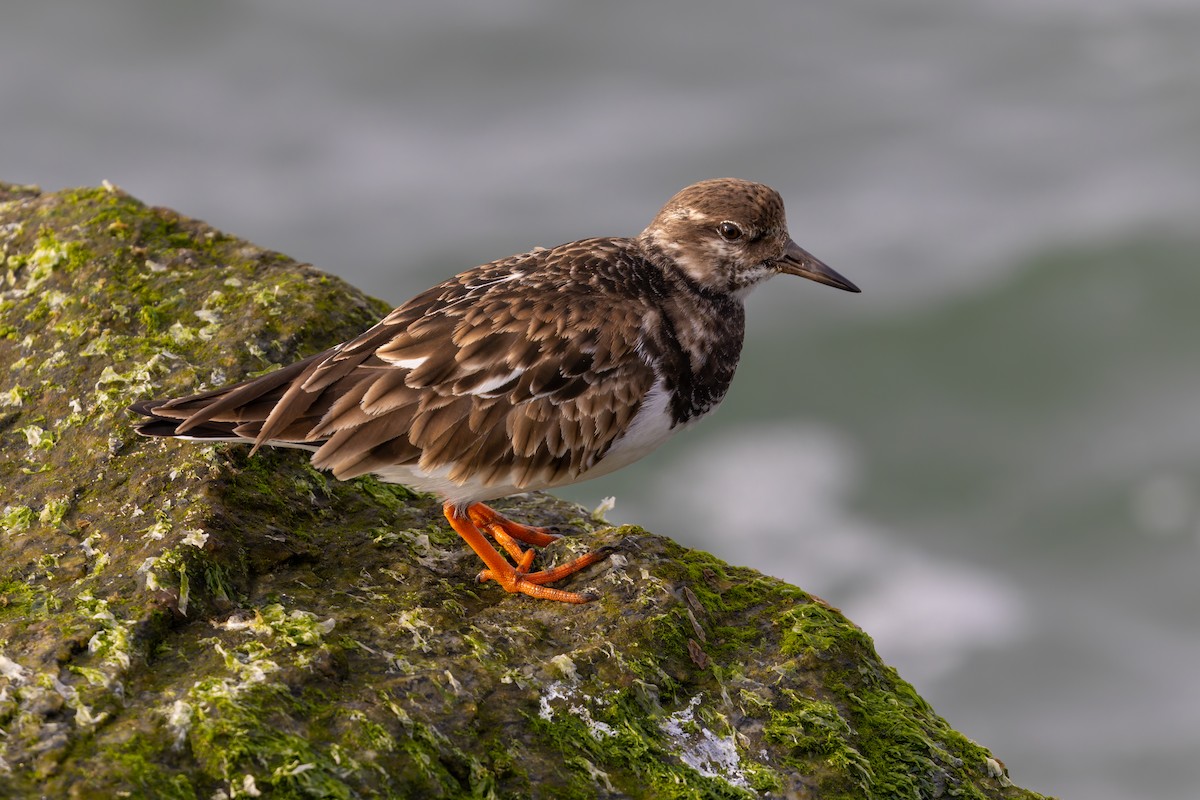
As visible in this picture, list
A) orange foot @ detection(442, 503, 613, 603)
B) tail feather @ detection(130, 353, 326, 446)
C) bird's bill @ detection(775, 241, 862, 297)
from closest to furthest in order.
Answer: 1. tail feather @ detection(130, 353, 326, 446)
2. orange foot @ detection(442, 503, 613, 603)
3. bird's bill @ detection(775, 241, 862, 297)

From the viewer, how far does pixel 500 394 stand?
5.06 metres

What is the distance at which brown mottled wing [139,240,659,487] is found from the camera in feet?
16.0

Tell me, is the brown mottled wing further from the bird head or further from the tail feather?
the bird head

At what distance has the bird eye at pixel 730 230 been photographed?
230 inches

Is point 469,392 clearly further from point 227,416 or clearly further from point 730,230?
point 730,230

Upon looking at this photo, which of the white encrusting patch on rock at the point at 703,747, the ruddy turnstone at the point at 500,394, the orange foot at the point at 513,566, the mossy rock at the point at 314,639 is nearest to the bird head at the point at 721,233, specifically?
the ruddy turnstone at the point at 500,394

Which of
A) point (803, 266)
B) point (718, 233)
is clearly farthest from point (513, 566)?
point (803, 266)

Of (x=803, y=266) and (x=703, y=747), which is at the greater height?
(x=803, y=266)

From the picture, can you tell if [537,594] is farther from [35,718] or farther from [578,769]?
[35,718]

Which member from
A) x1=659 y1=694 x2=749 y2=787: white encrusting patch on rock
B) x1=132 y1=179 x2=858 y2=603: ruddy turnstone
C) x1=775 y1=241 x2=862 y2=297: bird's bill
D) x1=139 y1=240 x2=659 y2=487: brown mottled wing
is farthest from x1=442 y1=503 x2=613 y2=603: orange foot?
x1=775 y1=241 x2=862 y2=297: bird's bill

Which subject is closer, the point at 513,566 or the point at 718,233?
the point at 513,566

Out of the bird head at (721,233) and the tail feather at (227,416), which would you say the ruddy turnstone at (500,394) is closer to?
the tail feather at (227,416)

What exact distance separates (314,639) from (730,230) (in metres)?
2.81

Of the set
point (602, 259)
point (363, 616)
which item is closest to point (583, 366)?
point (602, 259)
